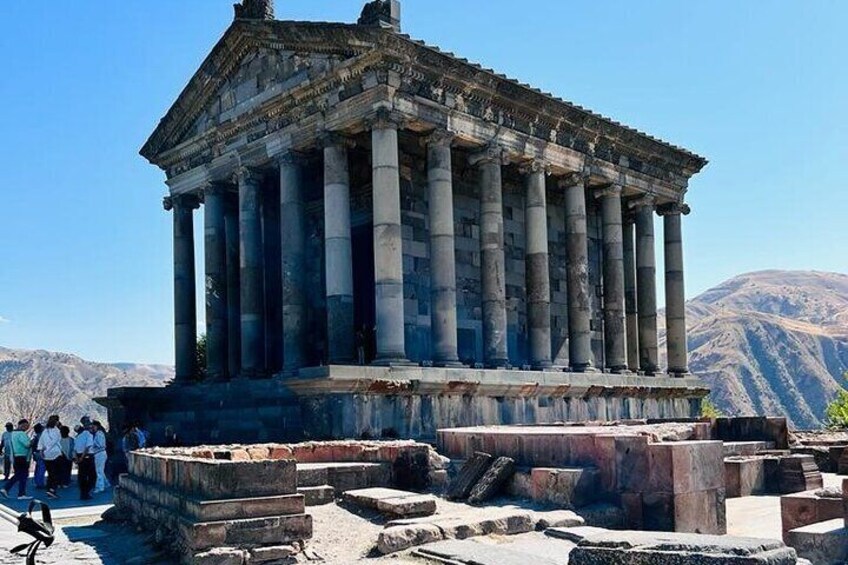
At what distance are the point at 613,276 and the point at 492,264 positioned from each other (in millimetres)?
6203

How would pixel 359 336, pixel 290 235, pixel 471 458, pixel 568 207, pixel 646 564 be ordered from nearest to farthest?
pixel 646 564
pixel 471 458
pixel 290 235
pixel 359 336
pixel 568 207

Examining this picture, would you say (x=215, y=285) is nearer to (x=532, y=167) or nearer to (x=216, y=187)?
(x=216, y=187)

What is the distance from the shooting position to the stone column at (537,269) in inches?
917

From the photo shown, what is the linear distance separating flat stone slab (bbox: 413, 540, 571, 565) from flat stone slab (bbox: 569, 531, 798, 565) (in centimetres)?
62

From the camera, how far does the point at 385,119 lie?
63.1 feet

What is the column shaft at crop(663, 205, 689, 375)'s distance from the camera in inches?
1144

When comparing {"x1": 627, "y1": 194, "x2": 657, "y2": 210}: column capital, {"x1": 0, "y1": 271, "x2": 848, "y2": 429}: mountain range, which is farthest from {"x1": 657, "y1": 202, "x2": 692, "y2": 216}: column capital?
{"x1": 0, "y1": 271, "x2": 848, "y2": 429}: mountain range

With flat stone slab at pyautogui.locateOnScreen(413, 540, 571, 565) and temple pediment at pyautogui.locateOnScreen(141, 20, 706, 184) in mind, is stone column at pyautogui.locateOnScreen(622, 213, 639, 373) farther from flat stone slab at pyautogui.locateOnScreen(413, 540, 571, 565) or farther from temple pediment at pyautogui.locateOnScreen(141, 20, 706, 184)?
flat stone slab at pyautogui.locateOnScreen(413, 540, 571, 565)

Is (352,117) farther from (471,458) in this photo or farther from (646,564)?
(646,564)

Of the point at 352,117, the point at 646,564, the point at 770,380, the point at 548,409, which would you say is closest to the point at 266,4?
the point at 352,117

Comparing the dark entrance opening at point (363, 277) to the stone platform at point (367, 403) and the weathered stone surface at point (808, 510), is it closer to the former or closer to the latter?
the stone platform at point (367, 403)

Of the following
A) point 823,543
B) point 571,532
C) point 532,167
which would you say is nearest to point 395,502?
point 571,532

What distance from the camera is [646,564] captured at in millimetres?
6070

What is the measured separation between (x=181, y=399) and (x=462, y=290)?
772 centimetres
